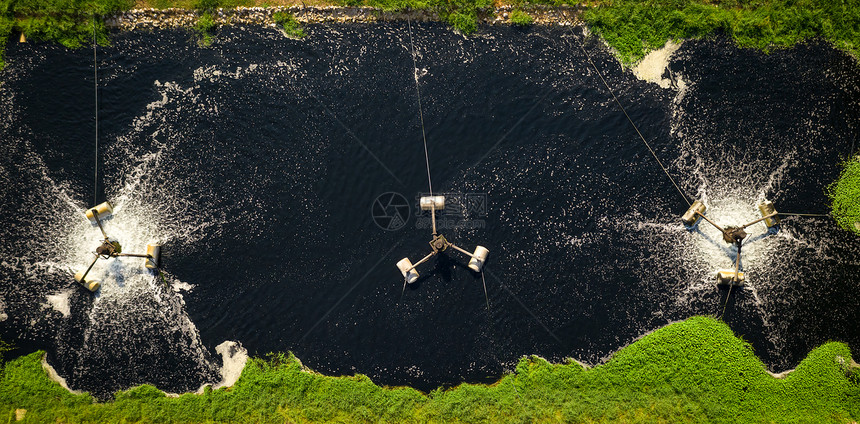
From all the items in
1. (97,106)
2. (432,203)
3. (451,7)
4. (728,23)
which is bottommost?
(432,203)

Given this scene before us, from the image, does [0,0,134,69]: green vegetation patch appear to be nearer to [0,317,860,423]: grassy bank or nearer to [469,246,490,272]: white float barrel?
[0,317,860,423]: grassy bank

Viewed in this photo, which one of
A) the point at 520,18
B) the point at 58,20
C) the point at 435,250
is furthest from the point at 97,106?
the point at 520,18

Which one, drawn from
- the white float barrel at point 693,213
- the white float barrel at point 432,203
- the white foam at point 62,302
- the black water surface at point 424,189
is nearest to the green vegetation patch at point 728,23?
the black water surface at point 424,189

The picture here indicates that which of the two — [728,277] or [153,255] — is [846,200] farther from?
[153,255]

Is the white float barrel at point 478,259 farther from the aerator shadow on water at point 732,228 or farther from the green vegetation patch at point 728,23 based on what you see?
the green vegetation patch at point 728,23

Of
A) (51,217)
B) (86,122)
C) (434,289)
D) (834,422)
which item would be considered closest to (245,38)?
(86,122)

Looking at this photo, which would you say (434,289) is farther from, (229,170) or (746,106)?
(746,106)
